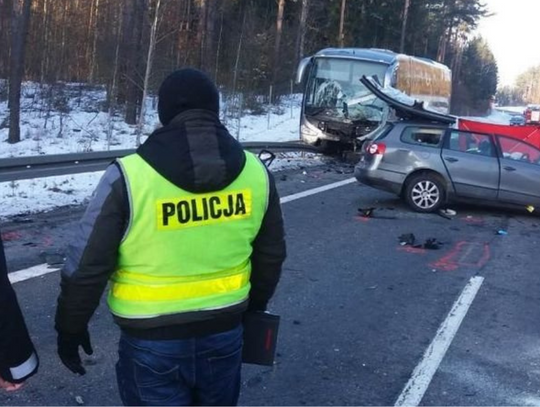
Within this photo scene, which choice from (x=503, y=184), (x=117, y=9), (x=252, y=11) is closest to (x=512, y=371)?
(x=503, y=184)

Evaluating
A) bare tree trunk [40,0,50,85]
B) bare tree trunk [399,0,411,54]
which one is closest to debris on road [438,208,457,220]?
bare tree trunk [40,0,50,85]

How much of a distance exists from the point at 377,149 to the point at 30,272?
6.79 meters

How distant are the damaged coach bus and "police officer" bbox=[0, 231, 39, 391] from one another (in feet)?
58.7

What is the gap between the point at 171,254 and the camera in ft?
7.92

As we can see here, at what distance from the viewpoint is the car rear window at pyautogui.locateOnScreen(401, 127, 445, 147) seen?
11.6 metres

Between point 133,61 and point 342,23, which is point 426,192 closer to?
point 133,61

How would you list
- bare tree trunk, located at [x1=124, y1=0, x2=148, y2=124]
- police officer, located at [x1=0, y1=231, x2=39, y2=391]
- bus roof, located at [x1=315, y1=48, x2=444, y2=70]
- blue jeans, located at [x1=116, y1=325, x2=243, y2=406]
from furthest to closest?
bare tree trunk, located at [x1=124, y1=0, x2=148, y2=124] < bus roof, located at [x1=315, y1=48, x2=444, y2=70] < blue jeans, located at [x1=116, y1=325, x2=243, y2=406] < police officer, located at [x1=0, y1=231, x2=39, y2=391]

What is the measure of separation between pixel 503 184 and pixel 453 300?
5242 mm

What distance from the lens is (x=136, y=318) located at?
2.41 metres

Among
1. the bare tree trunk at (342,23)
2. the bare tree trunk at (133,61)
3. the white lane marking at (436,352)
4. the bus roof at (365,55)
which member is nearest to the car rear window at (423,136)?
the white lane marking at (436,352)

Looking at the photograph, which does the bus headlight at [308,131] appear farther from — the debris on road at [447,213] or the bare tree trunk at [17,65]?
the debris on road at [447,213]

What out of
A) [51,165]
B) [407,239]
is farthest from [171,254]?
[51,165]

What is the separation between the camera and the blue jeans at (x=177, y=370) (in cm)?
241

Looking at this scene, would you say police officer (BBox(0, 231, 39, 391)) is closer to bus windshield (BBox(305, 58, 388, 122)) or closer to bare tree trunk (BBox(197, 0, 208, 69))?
bus windshield (BBox(305, 58, 388, 122))
